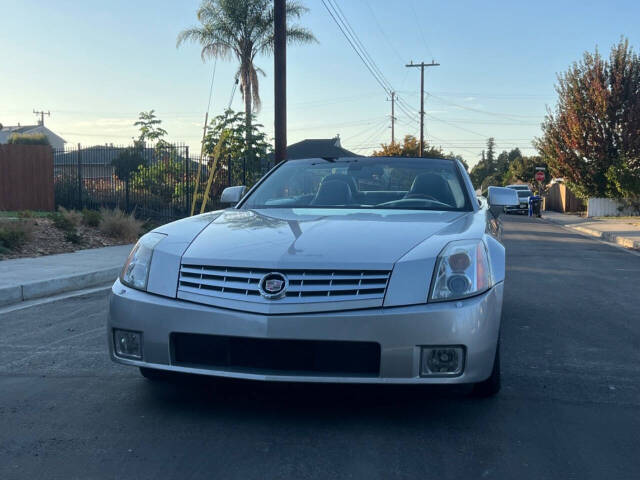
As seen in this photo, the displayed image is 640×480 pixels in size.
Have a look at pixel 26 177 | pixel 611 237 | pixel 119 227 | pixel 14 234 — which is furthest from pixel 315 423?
pixel 26 177

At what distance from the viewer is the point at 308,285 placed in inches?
132

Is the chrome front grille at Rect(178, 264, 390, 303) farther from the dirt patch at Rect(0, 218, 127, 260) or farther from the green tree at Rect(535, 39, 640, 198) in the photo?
the green tree at Rect(535, 39, 640, 198)

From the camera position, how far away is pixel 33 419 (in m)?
3.65

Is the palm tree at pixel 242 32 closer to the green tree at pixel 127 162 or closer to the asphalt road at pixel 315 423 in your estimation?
the green tree at pixel 127 162

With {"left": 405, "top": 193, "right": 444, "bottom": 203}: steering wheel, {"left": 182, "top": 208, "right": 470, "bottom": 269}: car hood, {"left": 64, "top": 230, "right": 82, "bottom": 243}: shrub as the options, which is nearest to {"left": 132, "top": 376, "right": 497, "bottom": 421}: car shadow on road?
{"left": 182, "top": 208, "right": 470, "bottom": 269}: car hood

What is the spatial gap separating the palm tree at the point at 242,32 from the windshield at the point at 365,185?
26.2 metres

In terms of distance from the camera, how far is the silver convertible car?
328cm

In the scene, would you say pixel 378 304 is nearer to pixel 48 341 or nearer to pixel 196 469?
pixel 196 469

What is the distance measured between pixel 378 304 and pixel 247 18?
29.4 meters

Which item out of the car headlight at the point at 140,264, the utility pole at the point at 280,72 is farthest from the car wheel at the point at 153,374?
the utility pole at the point at 280,72

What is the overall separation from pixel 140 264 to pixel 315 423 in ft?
4.12

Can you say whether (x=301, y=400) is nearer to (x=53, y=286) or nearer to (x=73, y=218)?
(x=53, y=286)

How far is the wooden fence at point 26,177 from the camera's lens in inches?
767

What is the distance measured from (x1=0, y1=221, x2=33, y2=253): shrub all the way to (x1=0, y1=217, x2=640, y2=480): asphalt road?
20.8ft
